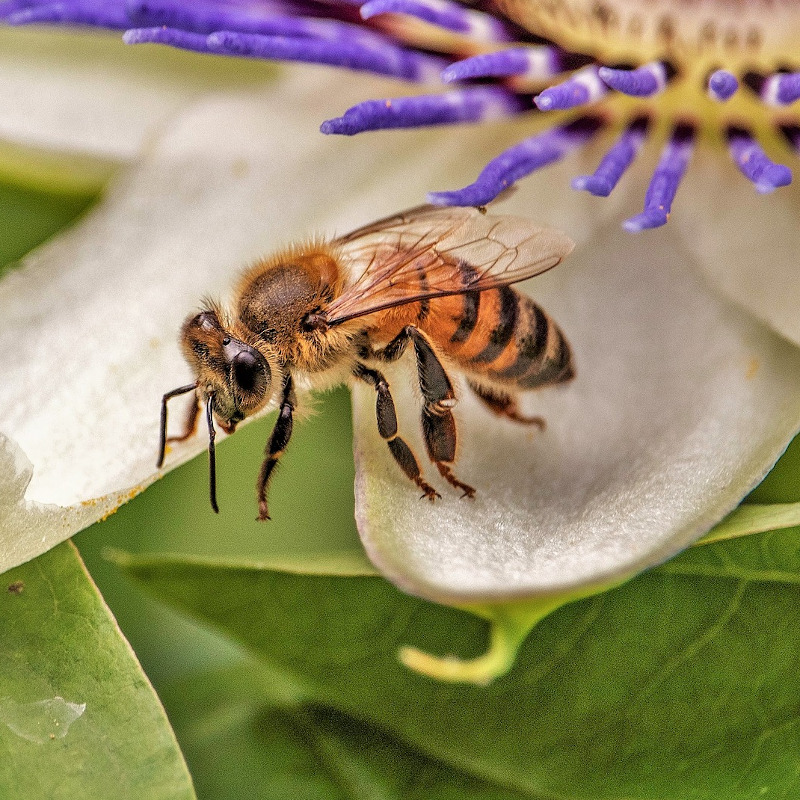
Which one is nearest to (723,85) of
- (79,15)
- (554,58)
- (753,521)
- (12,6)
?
(554,58)

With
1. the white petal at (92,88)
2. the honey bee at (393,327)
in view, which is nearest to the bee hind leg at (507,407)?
the honey bee at (393,327)

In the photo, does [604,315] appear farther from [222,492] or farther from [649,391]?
[222,492]

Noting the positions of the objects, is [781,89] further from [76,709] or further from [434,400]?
[76,709]

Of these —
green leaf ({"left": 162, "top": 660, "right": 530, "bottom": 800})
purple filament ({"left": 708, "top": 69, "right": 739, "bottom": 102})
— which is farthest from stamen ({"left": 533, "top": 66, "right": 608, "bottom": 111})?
green leaf ({"left": 162, "top": 660, "right": 530, "bottom": 800})

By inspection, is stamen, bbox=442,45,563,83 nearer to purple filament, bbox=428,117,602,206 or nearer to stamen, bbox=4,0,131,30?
purple filament, bbox=428,117,602,206

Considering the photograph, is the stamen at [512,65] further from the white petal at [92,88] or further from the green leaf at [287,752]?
the green leaf at [287,752]

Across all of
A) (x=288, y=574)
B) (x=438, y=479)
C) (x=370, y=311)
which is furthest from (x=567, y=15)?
(x=288, y=574)
